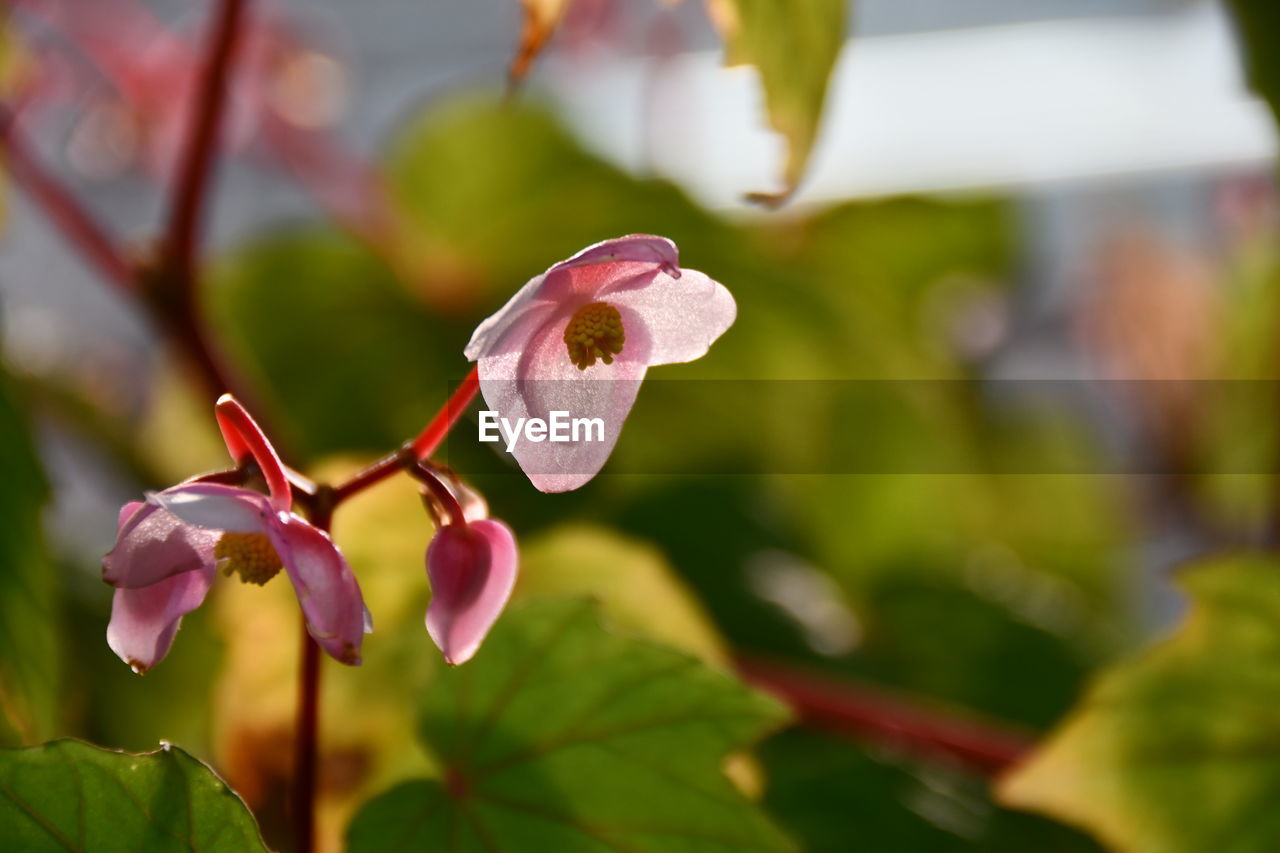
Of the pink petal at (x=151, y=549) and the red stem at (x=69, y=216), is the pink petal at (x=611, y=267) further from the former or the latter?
the red stem at (x=69, y=216)

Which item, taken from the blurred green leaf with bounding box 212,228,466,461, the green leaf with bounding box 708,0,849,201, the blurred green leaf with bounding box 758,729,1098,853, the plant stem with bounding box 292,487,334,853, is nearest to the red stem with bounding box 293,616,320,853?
the plant stem with bounding box 292,487,334,853

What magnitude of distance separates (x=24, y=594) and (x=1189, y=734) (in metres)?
0.30

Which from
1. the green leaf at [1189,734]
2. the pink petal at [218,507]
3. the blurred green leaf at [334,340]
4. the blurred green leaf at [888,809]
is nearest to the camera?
the pink petal at [218,507]

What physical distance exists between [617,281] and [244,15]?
0.27 meters

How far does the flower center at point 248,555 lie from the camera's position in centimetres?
20

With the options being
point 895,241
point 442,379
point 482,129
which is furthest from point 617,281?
point 895,241

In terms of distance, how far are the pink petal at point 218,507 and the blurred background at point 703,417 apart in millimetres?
122

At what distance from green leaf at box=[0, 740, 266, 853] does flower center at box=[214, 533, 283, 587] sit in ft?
0.11

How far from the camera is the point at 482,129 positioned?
80 cm

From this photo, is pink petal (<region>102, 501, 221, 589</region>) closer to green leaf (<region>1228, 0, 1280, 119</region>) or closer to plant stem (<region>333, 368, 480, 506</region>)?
plant stem (<region>333, 368, 480, 506</region>)

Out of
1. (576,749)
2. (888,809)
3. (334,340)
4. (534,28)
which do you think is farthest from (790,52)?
(334,340)

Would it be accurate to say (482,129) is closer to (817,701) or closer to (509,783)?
(817,701)

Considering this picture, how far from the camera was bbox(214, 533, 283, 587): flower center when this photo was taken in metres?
0.20

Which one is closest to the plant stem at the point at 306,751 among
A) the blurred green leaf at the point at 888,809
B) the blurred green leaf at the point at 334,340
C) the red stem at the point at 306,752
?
the red stem at the point at 306,752
